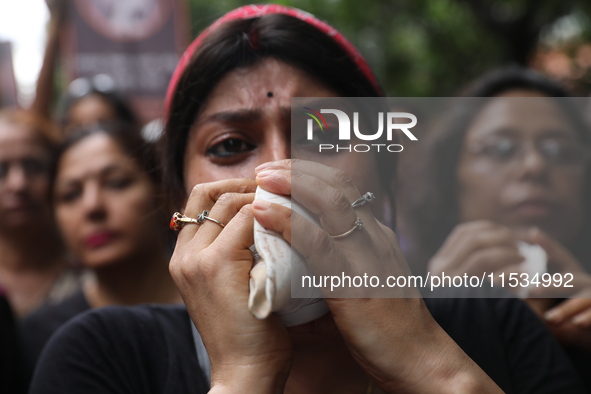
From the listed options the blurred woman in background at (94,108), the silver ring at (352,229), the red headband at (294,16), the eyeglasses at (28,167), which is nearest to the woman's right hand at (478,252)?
the red headband at (294,16)

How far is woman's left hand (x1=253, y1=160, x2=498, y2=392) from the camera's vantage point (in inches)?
43.1

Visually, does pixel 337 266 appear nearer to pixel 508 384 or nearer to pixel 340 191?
pixel 340 191

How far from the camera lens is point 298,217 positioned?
3.57 feet

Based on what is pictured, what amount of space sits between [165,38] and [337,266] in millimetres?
4178

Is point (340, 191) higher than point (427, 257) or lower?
higher

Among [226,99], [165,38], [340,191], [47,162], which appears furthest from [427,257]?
[165,38]

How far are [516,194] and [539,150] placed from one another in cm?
19

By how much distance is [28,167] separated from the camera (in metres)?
3.31

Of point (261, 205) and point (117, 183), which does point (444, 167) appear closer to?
point (117, 183)

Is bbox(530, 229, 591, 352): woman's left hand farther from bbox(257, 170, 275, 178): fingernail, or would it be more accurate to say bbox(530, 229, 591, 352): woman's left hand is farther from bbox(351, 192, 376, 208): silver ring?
bbox(257, 170, 275, 178): fingernail

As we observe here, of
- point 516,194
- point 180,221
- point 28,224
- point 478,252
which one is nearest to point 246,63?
point 180,221

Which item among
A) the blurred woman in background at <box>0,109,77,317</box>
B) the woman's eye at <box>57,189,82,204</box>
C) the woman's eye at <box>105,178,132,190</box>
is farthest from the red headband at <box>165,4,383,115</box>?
the blurred woman in background at <box>0,109,77,317</box>

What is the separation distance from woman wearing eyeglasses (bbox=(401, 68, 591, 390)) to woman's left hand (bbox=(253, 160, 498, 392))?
641 mm

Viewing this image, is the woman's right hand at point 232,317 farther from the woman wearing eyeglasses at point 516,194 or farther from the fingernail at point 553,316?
the fingernail at point 553,316
